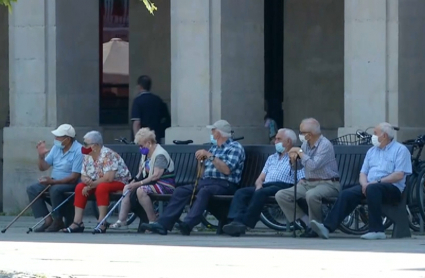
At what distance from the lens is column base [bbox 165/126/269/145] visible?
1599cm

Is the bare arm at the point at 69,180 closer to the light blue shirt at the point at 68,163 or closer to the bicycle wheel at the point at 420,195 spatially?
the light blue shirt at the point at 68,163

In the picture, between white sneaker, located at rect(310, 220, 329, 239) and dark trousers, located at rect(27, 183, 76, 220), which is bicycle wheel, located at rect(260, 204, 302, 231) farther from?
dark trousers, located at rect(27, 183, 76, 220)

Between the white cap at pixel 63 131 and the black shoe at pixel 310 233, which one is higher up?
the white cap at pixel 63 131

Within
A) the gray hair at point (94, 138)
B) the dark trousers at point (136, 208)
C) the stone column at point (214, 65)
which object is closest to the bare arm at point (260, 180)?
the dark trousers at point (136, 208)

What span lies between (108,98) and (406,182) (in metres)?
9.18

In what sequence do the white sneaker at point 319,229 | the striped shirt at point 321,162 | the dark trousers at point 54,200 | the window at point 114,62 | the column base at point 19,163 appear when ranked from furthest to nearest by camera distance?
the window at point 114,62 → the column base at point 19,163 → the dark trousers at point 54,200 → the striped shirt at point 321,162 → the white sneaker at point 319,229

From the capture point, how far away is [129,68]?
20.8 meters

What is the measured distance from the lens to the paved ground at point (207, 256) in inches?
367

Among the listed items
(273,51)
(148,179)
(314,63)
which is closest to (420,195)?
(148,179)

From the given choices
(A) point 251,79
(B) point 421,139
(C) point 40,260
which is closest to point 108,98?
(A) point 251,79

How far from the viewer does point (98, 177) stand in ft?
46.5

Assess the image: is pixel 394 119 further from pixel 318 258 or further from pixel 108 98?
pixel 108 98

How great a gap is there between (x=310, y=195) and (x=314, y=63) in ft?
22.8

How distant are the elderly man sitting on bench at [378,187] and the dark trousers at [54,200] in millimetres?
3406
